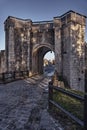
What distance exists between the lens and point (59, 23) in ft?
67.4

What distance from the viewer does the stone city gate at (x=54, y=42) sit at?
19.3m

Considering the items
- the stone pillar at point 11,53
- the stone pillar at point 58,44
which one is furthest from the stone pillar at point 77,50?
the stone pillar at point 11,53

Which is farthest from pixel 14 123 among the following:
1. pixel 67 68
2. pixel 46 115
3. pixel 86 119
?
pixel 67 68

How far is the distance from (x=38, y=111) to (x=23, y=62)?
16.5 m

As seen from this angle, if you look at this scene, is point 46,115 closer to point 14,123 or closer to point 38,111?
point 38,111

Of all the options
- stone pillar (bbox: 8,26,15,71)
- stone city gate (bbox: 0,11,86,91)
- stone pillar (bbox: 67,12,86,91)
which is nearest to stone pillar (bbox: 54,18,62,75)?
stone city gate (bbox: 0,11,86,91)

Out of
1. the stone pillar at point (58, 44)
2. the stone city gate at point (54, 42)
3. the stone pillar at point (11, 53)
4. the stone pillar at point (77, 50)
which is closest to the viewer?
the stone pillar at point (77, 50)

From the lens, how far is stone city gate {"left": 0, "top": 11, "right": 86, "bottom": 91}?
19.3 m

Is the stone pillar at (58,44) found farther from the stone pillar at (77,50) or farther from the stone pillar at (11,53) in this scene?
the stone pillar at (11,53)

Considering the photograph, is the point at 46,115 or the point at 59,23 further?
the point at 59,23

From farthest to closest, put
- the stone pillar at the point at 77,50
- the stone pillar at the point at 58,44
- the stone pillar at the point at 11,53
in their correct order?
the stone pillar at the point at 11,53 → the stone pillar at the point at 58,44 → the stone pillar at the point at 77,50

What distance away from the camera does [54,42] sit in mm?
21766

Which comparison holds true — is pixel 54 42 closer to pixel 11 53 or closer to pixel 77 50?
pixel 77 50

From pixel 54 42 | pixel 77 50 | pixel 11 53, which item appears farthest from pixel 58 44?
pixel 11 53
